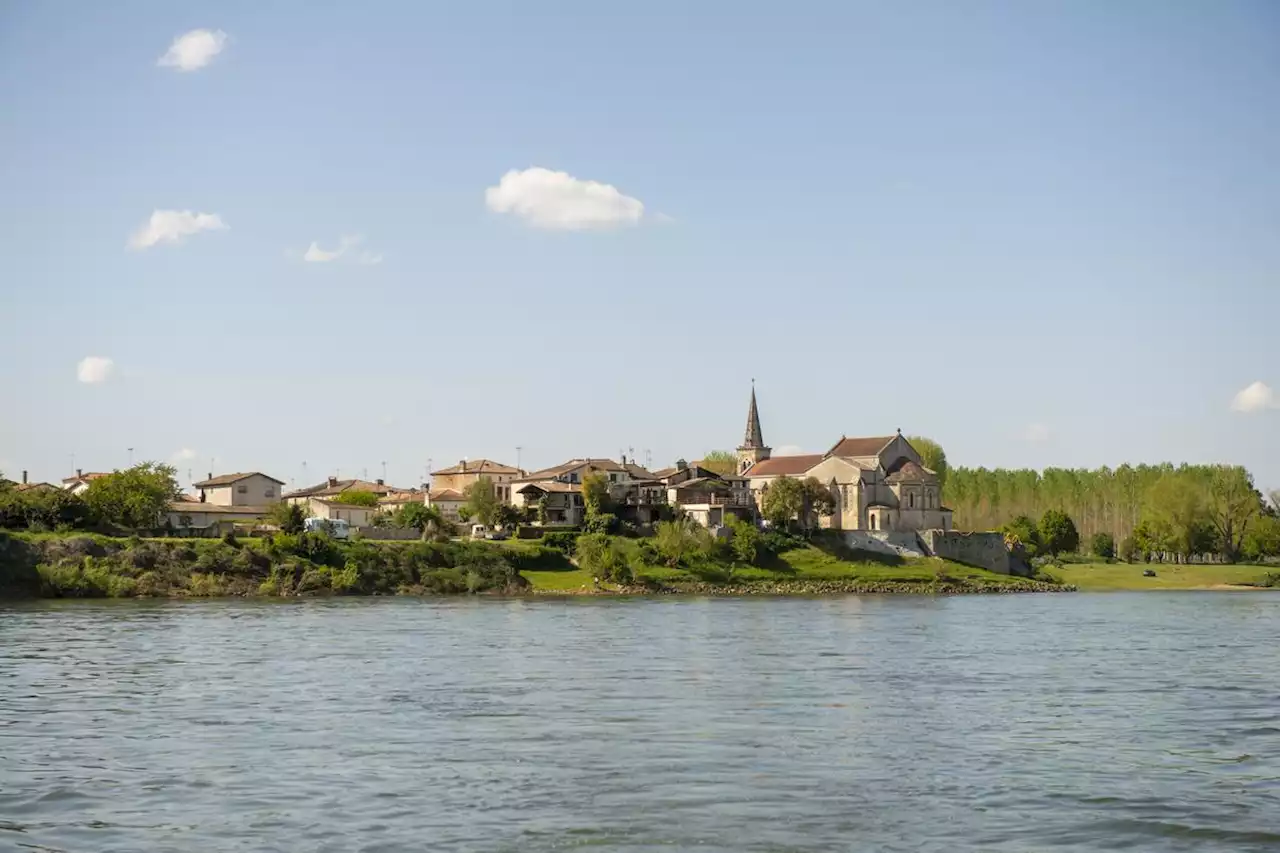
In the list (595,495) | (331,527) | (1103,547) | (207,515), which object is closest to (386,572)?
(331,527)

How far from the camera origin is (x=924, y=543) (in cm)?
11388

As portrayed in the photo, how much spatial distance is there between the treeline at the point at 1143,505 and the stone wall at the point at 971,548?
25.3 meters

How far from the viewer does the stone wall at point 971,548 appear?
114m

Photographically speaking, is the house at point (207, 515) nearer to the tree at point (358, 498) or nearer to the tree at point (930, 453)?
the tree at point (358, 498)

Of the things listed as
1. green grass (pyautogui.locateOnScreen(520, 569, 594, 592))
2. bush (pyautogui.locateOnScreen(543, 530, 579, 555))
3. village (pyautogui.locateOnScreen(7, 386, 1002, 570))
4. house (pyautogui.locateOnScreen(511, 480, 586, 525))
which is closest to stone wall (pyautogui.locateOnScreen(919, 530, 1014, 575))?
village (pyautogui.locateOnScreen(7, 386, 1002, 570))

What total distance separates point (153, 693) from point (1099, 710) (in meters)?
23.5

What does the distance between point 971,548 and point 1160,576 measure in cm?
1775

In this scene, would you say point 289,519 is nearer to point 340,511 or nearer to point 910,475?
point 340,511

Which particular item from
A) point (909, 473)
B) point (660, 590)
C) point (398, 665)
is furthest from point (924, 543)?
point (398, 665)

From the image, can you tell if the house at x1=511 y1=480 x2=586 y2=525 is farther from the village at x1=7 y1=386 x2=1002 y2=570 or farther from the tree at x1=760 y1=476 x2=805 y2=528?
the tree at x1=760 y1=476 x2=805 y2=528

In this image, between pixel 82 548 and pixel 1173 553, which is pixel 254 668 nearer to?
pixel 82 548

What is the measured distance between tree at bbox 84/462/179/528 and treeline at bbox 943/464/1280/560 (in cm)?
8204

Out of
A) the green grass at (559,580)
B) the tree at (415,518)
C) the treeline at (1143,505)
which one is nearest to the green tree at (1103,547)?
the treeline at (1143,505)

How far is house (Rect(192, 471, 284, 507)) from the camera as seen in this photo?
125250 millimetres
